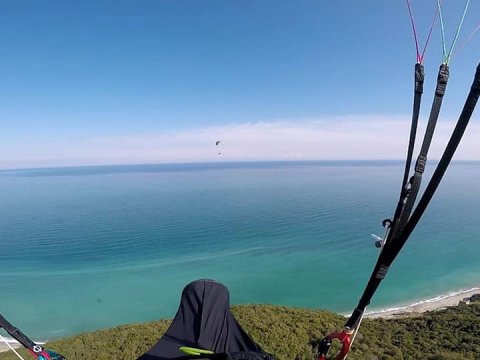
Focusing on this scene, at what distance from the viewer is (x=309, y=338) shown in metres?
14.9

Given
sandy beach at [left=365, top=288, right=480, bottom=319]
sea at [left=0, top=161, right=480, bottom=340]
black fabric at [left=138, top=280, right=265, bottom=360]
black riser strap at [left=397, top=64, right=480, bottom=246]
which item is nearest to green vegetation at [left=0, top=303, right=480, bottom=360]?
sandy beach at [left=365, top=288, right=480, bottom=319]

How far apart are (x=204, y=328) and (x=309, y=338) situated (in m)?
12.6

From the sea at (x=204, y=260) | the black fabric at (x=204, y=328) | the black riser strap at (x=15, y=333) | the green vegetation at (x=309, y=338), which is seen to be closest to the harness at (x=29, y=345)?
the black riser strap at (x=15, y=333)

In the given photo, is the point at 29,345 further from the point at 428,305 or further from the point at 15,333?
the point at 428,305

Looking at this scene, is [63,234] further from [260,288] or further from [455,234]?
[455,234]

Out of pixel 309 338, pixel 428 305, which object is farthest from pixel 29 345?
pixel 428 305

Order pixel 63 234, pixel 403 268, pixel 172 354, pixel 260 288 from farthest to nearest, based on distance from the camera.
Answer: pixel 63 234 → pixel 403 268 → pixel 260 288 → pixel 172 354

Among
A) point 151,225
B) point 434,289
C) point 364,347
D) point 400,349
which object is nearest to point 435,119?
point 364,347

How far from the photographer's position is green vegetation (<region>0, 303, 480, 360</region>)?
44.6ft

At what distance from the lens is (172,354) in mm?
4004

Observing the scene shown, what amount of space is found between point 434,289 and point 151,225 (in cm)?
4891

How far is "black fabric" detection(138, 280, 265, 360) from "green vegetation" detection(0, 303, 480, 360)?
1013 cm

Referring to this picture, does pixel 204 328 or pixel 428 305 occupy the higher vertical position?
pixel 204 328

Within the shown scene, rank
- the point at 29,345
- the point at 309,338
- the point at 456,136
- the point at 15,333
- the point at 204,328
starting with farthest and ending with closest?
1. the point at 309,338
2. the point at 204,328
3. the point at 29,345
4. the point at 15,333
5. the point at 456,136
